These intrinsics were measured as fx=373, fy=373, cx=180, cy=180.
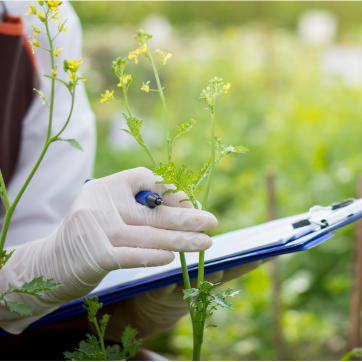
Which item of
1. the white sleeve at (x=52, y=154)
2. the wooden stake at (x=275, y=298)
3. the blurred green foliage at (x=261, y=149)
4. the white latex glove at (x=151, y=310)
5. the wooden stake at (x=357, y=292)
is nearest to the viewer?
the white latex glove at (x=151, y=310)

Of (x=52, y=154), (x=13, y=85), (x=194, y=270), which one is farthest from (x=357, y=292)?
(x=13, y=85)

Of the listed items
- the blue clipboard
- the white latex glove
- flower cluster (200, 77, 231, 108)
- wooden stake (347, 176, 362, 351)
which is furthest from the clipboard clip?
wooden stake (347, 176, 362, 351)

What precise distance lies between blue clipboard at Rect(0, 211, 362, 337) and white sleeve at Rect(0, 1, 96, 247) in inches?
17.4

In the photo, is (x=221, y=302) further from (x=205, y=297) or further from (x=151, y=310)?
(x=151, y=310)

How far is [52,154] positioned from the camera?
121 cm

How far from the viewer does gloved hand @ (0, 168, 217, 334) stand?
0.60 meters

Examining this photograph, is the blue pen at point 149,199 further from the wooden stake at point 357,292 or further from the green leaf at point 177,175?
the wooden stake at point 357,292

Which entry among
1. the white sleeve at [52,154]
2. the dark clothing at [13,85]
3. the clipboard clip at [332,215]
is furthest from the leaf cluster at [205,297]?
the dark clothing at [13,85]

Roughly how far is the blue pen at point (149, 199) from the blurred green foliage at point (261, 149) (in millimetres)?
1610

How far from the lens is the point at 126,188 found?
0.64 metres

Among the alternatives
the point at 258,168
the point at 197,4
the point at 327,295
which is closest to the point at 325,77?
the point at 258,168

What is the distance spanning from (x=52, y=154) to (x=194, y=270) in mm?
759

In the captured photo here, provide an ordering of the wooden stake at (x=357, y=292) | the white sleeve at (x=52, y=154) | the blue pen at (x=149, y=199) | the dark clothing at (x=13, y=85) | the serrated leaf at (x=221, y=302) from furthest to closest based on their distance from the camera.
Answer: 1. the wooden stake at (x=357, y=292)
2. the white sleeve at (x=52, y=154)
3. the dark clothing at (x=13, y=85)
4. the blue pen at (x=149, y=199)
5. the serrated leaf at (x=221, y=302)

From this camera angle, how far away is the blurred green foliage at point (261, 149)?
82.8 inches
